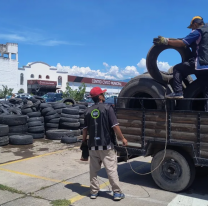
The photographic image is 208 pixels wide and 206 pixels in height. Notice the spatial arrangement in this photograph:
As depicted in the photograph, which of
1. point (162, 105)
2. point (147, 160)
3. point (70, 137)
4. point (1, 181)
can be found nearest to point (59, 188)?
point (1, 181)

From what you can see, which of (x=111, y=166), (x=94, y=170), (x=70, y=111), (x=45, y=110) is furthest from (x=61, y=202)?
(x=45, y=110)

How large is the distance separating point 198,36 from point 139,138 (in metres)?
2.22

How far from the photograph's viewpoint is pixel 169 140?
202 inches

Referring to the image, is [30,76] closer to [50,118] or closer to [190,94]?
[50,118]

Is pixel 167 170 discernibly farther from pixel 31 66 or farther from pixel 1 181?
pixel 31 66

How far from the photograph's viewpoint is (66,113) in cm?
1248

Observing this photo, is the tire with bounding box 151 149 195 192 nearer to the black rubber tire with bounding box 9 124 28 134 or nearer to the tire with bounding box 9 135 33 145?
the tire with bounding box 9 135 33 145

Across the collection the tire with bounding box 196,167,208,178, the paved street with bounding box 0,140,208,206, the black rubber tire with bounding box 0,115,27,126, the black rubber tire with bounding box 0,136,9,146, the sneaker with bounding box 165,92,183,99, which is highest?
the sneaker with bounding box 165,92,183,99

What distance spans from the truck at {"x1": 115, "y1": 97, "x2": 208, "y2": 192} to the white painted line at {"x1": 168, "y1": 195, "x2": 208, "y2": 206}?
190 mm

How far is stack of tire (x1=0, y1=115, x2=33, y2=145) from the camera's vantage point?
10.0 metres

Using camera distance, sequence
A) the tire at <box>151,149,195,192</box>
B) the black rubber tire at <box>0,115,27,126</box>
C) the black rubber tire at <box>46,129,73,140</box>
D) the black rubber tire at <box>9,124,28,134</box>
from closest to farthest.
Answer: the tire at <box>151,149,195,192</box> < the black rubber tire at <box>0,115,27,126</box> < the black rubber tire at <box>9,124,28,134</box> < the black rubber tire at <box>46,129,73,140</box>

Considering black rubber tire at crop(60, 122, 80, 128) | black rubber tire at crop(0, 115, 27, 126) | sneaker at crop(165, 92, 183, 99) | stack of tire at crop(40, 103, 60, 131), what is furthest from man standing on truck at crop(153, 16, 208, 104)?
stack of tire at crop(40, 103, 60, 131)

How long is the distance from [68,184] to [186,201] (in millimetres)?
2394

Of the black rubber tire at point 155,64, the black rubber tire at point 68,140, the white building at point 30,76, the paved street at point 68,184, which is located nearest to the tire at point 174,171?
the paved street at point 68,184
